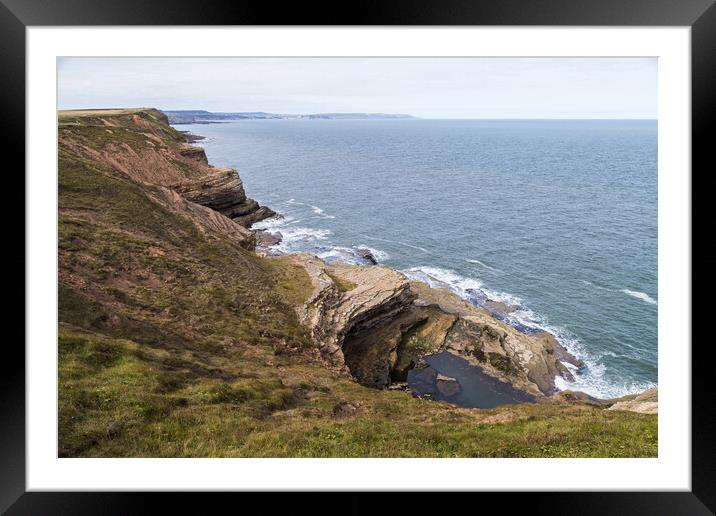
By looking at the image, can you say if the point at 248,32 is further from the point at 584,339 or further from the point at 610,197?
the point at 610,197

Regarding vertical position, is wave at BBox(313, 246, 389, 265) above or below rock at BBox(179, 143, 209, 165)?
below

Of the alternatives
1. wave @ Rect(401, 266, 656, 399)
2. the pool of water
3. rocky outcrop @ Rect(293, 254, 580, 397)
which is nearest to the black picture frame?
rocky outcrop @ Rect(293, 254, 580, 397)

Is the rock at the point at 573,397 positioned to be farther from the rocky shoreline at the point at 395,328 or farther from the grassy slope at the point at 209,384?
the grassy slope at the point at 209,384

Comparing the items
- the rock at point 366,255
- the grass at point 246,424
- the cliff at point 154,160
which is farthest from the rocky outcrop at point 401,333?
the cliff at point 154,160

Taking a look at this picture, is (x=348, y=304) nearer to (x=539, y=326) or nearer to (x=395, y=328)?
(x=395, y=328)

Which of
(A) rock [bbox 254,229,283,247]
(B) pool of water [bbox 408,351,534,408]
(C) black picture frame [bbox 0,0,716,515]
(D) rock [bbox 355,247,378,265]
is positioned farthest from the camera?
(A) rock [bbox 254,229,283,247]

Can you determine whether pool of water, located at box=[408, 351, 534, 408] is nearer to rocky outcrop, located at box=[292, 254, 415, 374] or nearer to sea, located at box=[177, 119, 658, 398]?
rocky outcrop, located at box=[292, 254, 415, 374]
